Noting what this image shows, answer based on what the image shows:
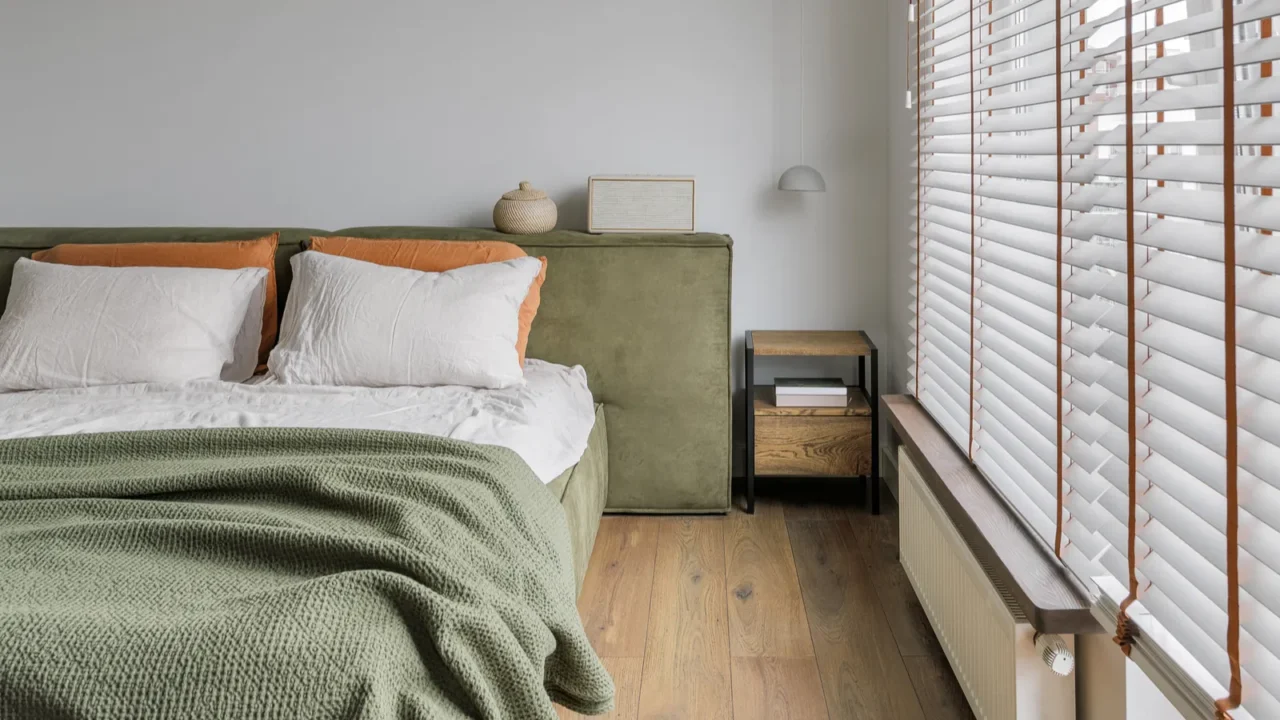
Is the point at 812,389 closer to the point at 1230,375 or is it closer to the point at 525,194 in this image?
the point at 525,194

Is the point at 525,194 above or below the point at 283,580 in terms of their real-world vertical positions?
above

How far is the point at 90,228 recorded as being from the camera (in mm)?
3594

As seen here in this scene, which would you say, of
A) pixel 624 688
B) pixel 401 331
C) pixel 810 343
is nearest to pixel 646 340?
pixel 810 343

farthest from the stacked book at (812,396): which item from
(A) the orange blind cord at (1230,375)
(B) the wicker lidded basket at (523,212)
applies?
(A) the orange blind cord at (1230,375)

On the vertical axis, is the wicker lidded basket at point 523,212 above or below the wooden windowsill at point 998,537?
above

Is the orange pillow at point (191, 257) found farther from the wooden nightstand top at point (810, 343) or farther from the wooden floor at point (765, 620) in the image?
the wooden nightstand top at point (810, 343)

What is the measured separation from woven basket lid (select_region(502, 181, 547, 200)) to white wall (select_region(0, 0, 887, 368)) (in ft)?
0.83

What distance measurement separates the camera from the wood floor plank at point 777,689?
221 cm

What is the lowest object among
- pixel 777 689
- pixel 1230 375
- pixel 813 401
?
pixel 777 689

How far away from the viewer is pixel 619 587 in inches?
114

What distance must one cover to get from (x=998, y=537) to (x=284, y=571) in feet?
3.93

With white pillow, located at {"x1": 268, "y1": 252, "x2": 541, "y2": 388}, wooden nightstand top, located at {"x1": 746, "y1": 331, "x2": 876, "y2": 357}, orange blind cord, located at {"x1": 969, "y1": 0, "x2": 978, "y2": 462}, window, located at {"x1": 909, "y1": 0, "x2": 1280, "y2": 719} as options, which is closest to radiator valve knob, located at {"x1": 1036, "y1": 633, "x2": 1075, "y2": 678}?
window, located at {"x1": 909, "y1": 0, "x2": 1280, "y2": 719}

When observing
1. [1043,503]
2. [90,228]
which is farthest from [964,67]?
[90,228]

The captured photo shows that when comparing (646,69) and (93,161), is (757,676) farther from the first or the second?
(93,161)
